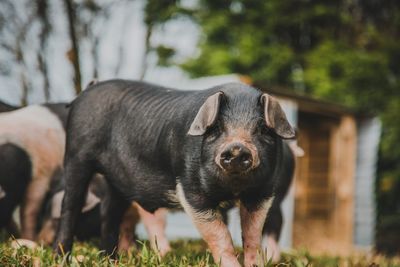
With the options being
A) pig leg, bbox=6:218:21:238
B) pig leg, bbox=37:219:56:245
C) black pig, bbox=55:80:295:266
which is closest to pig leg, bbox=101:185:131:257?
black pig, bbox=55:80:295:266

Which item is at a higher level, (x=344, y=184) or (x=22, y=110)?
(x=22, y=110)

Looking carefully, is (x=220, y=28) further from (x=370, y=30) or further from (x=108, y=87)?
(x=108, y=87)

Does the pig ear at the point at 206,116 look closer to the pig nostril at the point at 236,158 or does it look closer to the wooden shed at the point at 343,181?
the pig nostril at the point at 236,158

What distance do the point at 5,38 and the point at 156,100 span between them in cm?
603

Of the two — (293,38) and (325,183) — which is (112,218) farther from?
(293,38)

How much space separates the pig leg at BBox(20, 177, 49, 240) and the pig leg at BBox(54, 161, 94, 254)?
3.21ft

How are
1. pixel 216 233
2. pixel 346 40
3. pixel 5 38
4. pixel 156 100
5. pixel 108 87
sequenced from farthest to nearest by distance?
pixel 346 40, pixel 5 38, pixel 108 87, pixel 156 100, pixel 216 233

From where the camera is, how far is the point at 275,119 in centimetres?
301

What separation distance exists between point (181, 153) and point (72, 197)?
103 cm

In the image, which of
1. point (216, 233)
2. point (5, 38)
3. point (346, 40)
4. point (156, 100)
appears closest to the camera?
point (216, 233)

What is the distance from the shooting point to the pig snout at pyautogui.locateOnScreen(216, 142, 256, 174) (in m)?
2.76

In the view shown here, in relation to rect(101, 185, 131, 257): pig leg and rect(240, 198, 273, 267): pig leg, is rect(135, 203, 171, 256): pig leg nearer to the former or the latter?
rect(101, 185, 131, 257): pig leg

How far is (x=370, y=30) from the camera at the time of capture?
1711 centimetres

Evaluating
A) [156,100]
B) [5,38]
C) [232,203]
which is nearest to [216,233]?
[232,203]
